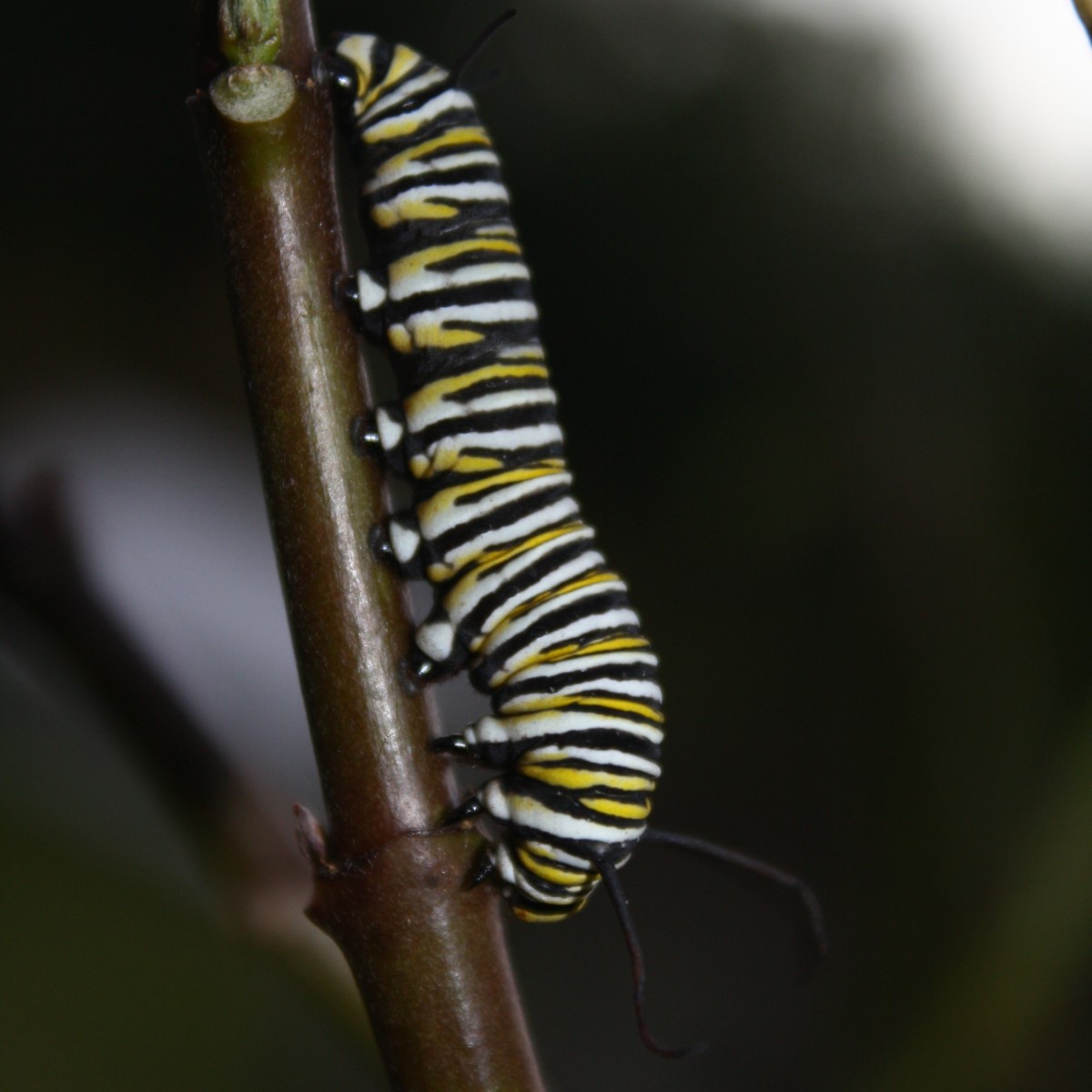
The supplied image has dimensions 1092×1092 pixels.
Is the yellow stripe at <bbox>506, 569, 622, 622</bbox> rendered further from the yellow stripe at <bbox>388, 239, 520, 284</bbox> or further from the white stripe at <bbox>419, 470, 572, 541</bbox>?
the yellow stripe at <bbox>388, 239, 520, 284</bbox>

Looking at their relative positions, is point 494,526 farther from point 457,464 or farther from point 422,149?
point 422,149

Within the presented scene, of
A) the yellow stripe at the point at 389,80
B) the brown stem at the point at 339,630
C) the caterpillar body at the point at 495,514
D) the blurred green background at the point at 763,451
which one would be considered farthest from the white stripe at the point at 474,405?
the blurred green background at the point at 763,451

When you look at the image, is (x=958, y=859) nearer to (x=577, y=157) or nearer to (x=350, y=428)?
(x=577, y=157)

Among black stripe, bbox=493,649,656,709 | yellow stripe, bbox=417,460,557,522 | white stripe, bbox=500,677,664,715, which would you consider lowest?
white stripe, bbox=500,677,664,715

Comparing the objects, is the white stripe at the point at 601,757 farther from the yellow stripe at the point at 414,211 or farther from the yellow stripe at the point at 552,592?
the yellow stripe at the point at 414,211

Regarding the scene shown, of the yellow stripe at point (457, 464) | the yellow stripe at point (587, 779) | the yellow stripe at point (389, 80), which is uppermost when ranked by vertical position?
the yellow stripe at point (389, 80)

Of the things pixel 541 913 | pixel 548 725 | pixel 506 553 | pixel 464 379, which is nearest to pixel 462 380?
pixel 464 379

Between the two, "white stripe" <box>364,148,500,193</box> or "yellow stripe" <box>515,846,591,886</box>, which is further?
"white stripe" <box>364,148,500,193</box>

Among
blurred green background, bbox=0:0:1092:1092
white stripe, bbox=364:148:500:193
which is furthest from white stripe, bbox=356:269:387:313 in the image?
blurred green background, bbox=0:0:1092:1092
